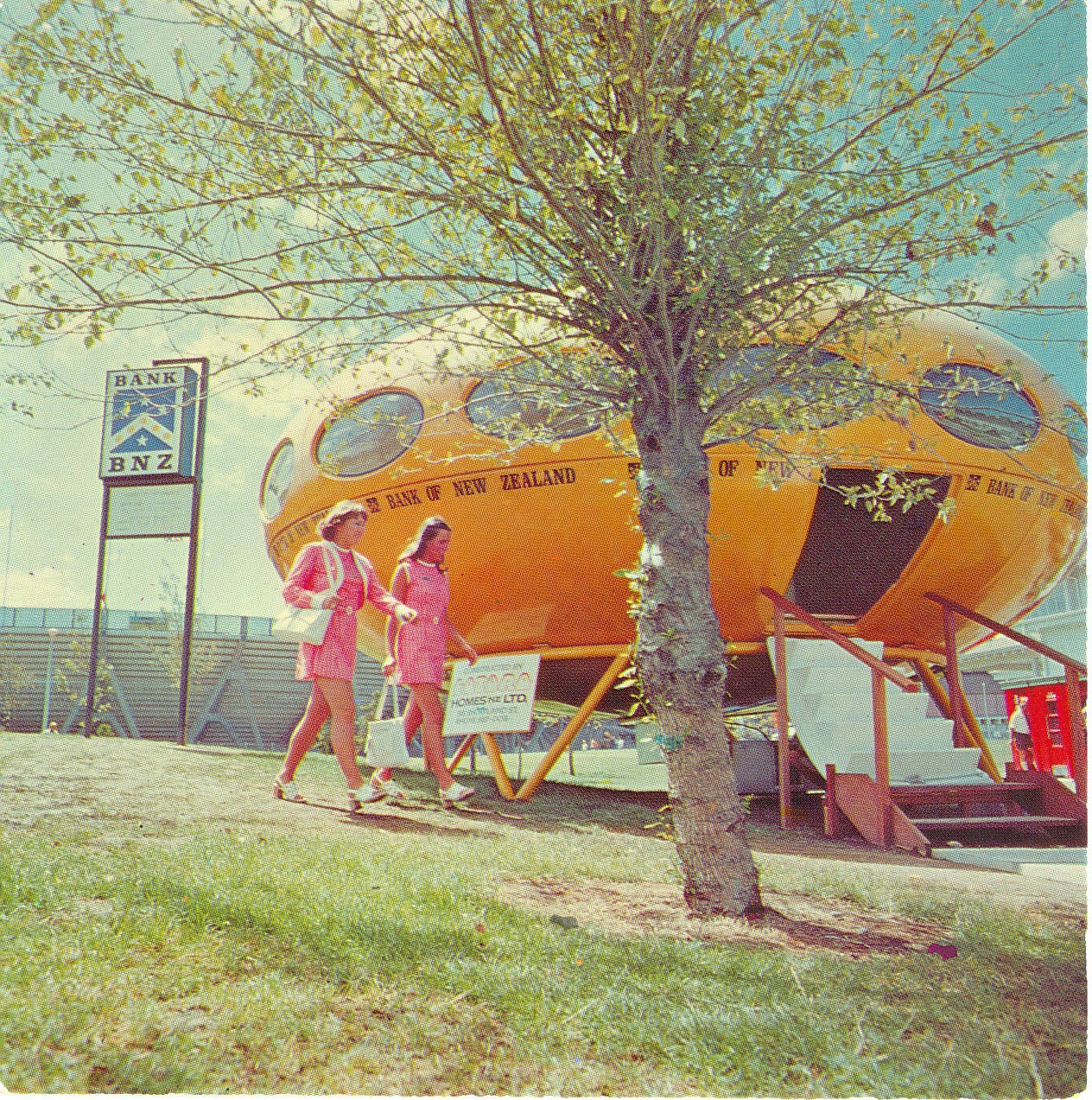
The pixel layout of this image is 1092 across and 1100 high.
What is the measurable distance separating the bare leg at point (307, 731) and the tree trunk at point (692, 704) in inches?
89.8

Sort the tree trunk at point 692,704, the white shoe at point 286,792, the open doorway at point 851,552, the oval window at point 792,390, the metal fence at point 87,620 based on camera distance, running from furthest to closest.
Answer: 1. the metal fence at point 87,620
2. the open doorway at point 851,552
3. the white shoe at point 286,792
4. the oval window at point 792,390
5. the tree trunk at point 692,704

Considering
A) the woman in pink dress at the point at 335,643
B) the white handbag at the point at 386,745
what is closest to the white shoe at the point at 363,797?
the woman in pink dress at the point at 335,643

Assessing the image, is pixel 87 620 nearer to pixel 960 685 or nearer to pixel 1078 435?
pixel 960 685

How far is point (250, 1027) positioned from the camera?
2.17 m

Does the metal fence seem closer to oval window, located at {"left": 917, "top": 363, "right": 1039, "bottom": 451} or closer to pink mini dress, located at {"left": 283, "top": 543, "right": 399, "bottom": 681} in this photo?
pink mini dress, located at {"left": 283, "top": 543, "right": 399, "bottom": 681}

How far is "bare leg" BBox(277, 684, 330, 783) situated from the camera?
5012 millimetres

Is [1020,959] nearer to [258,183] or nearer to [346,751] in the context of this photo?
[346,751]

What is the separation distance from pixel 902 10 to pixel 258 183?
2.63m

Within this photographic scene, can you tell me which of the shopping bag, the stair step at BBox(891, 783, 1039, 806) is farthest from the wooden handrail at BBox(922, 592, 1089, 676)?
the shopping bag

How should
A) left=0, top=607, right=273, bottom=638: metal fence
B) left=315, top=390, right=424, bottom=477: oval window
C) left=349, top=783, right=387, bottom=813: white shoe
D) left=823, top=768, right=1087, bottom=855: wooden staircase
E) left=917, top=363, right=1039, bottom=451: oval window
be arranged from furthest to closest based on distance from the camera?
left=0, top=607, right=273, bottom=638: metal fence → left=315, top=390, right=424, bottom=477: oval window → left=823, top=768, right=1087, bottom=855: wooden staircase → left=917, top=363, right=1039, bottom=451: oval window → left=349, top=783, right=387, bottom=813: white shoe

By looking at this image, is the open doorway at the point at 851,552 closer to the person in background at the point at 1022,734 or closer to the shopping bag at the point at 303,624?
the shopping bag at the point at 303,624

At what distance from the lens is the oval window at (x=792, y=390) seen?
379cm

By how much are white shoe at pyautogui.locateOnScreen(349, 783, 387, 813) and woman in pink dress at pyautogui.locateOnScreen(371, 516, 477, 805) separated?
1.62ft

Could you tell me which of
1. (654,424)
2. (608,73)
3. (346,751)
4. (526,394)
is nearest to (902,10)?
(608,73)
